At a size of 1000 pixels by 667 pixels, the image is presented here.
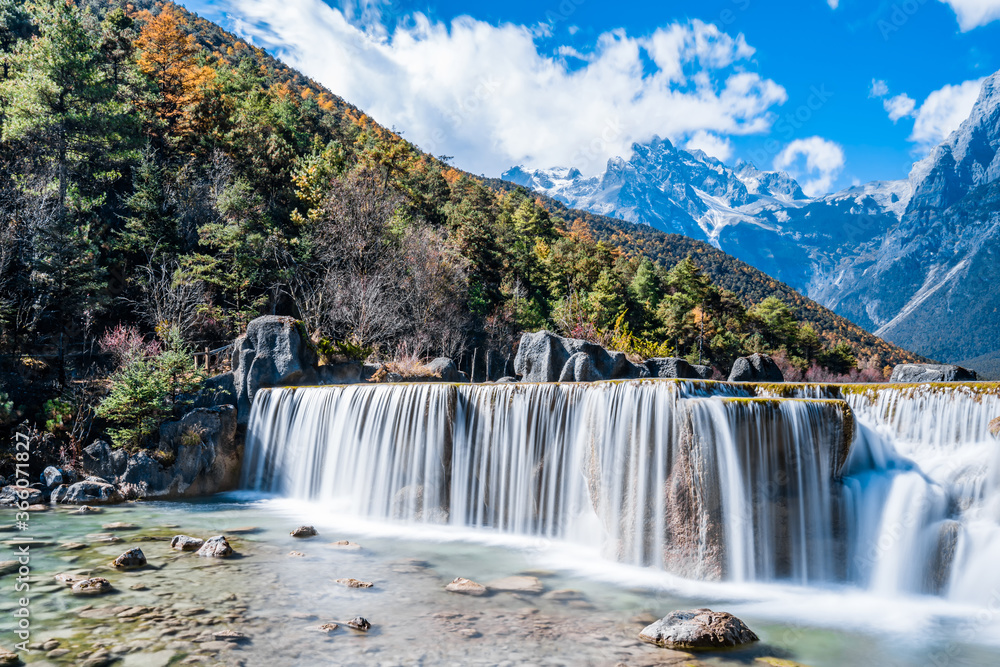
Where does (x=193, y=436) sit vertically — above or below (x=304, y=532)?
above

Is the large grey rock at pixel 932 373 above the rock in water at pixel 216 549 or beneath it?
above

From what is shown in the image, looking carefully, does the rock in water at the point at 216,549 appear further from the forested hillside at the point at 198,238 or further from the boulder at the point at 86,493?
the forested hillside at the point at 198,238

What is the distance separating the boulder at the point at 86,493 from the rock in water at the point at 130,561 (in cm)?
621

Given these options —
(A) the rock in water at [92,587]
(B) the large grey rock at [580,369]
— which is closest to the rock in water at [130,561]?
(A) the rock in water at [92,587]

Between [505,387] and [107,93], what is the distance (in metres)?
22.3

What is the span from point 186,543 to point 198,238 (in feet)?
76.7

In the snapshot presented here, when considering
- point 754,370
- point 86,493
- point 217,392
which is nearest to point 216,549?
point 86,493

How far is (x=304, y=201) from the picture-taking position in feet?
113

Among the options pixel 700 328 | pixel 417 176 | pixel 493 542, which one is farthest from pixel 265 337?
pixel 700 328

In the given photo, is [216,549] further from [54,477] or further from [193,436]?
[54,477]

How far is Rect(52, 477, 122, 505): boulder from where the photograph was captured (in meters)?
13.7

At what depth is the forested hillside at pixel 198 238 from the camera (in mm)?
19797

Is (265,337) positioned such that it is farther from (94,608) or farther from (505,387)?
(94,608)

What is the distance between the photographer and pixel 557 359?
23328 millimetres
